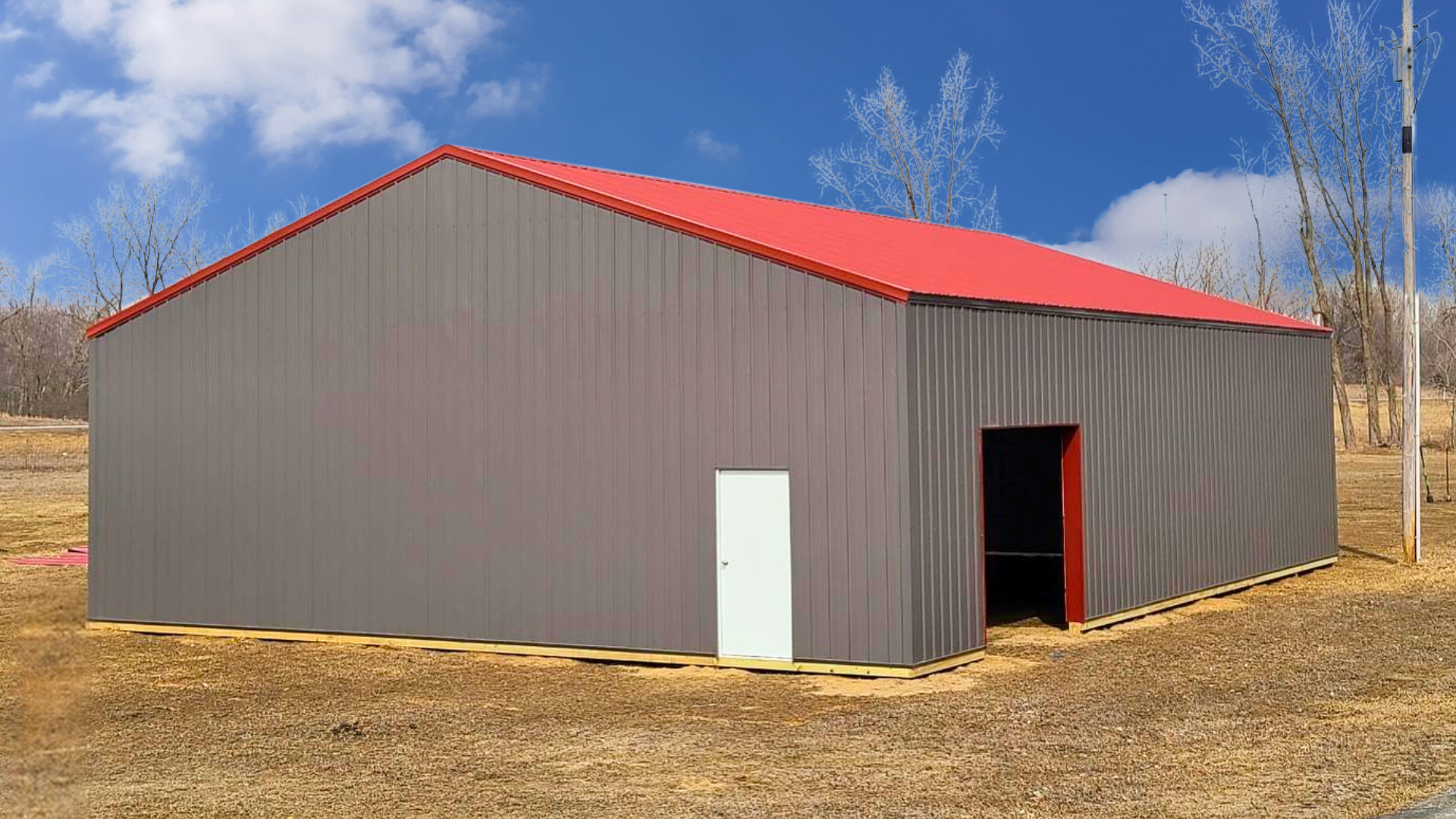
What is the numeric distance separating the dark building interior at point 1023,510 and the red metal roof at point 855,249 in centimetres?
261

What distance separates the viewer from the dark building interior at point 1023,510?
71.1ft

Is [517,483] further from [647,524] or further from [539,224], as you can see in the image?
[539,224]

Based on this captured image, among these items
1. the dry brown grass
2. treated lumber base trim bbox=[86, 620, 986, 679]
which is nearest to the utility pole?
treated lumber base trim bbox=[86, 620, 986, 679]

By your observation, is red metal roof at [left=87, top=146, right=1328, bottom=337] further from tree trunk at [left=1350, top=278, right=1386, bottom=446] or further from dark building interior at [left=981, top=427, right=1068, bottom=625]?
tree trunk at [left=1350, top=278, right=1386, bottom=446]

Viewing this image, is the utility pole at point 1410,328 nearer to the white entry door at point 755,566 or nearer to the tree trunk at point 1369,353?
the white entry door at point 755,566

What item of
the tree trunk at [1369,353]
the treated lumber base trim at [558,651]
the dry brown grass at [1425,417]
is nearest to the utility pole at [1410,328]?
the treated lumber base trim at [558,651]

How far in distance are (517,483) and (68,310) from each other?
7517cm

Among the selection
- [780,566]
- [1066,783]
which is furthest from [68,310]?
[1066,783]

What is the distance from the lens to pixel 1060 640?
1596cm

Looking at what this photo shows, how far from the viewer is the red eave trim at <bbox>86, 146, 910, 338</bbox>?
1388 cm

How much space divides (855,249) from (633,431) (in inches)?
143

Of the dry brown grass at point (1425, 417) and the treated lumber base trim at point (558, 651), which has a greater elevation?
the dry brown grass at point (1425, 417)

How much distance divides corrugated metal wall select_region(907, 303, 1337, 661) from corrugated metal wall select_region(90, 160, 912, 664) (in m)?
0.61

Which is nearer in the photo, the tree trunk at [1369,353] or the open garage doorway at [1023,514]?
the open garage doorway at [1023,514]
